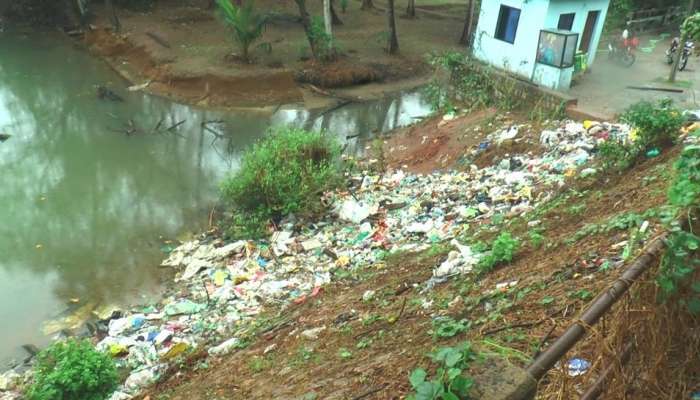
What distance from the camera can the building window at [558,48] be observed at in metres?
11.3

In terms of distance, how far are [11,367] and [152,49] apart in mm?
11633

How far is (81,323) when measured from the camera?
6.08 meters

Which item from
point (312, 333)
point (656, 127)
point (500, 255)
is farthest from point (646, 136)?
point (312, 333)

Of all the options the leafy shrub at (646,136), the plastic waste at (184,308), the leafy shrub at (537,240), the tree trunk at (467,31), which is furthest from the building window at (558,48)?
the plastic waste at (184,308)

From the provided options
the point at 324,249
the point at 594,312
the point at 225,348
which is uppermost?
the point at 594,312

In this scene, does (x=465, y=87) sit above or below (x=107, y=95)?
above

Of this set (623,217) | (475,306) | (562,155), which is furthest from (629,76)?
(475,306)

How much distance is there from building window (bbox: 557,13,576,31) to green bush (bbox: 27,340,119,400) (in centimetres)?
1181

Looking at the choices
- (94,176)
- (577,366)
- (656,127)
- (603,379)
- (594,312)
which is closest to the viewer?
(594,312)

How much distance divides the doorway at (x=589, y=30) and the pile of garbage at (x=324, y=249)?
21.0ft

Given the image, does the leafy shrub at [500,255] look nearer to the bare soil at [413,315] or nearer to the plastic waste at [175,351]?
the bare soil at [413,315]

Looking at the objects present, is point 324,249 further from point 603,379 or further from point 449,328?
point 603,379

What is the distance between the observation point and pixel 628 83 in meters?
12.6

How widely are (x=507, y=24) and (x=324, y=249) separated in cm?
914
